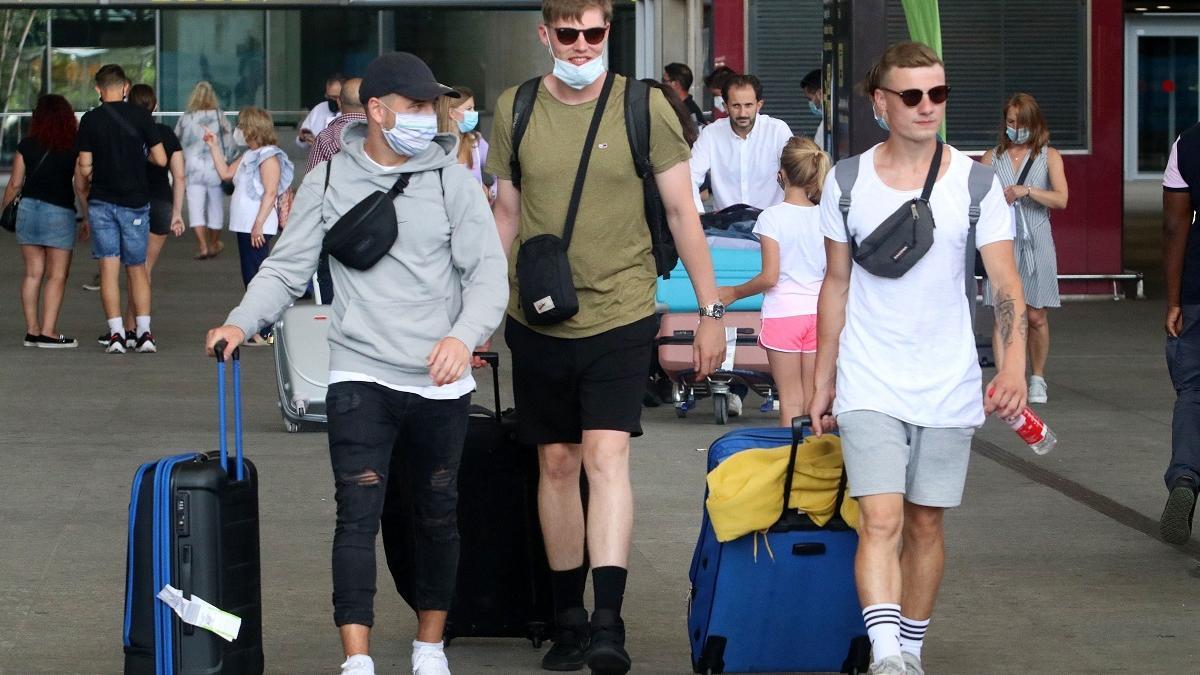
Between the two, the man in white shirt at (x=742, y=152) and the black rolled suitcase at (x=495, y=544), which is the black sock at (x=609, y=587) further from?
the man in white shirt at (x=742, y=152)

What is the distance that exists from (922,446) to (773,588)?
528mm

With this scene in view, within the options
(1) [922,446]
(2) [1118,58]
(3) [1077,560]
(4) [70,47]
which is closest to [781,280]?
(3) [1077,560]

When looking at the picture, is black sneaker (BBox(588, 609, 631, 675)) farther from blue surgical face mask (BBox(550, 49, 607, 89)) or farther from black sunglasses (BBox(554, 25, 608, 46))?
black sunglasses (BBox(554, 25, 608, 46))

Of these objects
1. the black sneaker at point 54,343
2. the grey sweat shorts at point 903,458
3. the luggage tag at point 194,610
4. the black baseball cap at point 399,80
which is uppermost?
the black baseball cap at point 399,80

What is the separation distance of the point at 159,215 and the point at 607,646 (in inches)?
373

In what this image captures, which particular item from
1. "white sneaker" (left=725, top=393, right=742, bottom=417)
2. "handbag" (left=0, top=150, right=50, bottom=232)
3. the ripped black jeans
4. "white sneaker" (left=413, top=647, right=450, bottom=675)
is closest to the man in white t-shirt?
the ripped black jeans

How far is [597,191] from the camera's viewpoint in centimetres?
509

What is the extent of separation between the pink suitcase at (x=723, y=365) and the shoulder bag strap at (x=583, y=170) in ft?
13.8

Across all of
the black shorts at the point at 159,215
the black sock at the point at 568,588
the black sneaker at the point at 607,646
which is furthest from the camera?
the black shorts at the point at 159,215

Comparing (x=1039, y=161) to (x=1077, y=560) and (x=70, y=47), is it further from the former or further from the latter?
(x=70, y=47)

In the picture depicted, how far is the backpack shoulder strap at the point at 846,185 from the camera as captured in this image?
4.76 meters

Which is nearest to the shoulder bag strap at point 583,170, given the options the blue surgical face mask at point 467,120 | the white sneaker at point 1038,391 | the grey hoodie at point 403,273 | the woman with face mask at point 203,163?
the grey hoodie at point 403,273

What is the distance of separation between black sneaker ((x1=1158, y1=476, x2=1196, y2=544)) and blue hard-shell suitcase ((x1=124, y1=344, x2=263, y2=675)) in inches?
139

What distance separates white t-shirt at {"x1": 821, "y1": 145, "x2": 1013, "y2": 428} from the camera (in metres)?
4.66
